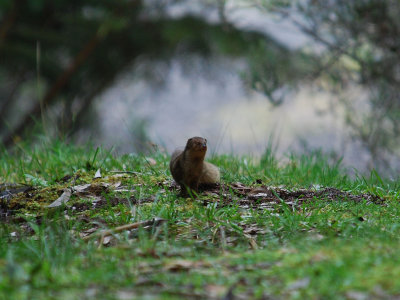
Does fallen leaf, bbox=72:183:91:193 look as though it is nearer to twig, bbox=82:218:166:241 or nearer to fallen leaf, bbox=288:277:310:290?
twig, bbox=82:218:166:241

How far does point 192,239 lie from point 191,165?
70 cm

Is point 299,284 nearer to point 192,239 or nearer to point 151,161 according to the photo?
point 192,239

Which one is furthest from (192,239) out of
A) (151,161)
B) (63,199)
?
(151,161)

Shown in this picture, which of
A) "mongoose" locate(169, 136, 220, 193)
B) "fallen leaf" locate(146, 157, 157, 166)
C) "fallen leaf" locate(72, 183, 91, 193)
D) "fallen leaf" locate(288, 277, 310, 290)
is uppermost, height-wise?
"mongoose" locate(169, 136, 220, 193)

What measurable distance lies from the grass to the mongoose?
0.44ft

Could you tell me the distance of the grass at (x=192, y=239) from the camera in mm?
1726

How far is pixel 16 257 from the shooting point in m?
2.16

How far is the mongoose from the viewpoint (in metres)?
3.18

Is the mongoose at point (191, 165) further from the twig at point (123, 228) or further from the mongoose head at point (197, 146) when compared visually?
the twig at point (123, 228)

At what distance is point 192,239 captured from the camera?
2.68m

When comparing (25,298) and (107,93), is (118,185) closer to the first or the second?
(25,298)

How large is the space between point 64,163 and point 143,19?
5850 millimetres

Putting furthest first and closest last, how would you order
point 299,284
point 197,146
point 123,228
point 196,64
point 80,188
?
point 196,64
point 80,188
point 197,146
point 123,228
point 299,284

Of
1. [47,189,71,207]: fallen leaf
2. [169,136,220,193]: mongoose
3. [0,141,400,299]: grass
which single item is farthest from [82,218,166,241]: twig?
[47,189,71,207]: fallen leaf
